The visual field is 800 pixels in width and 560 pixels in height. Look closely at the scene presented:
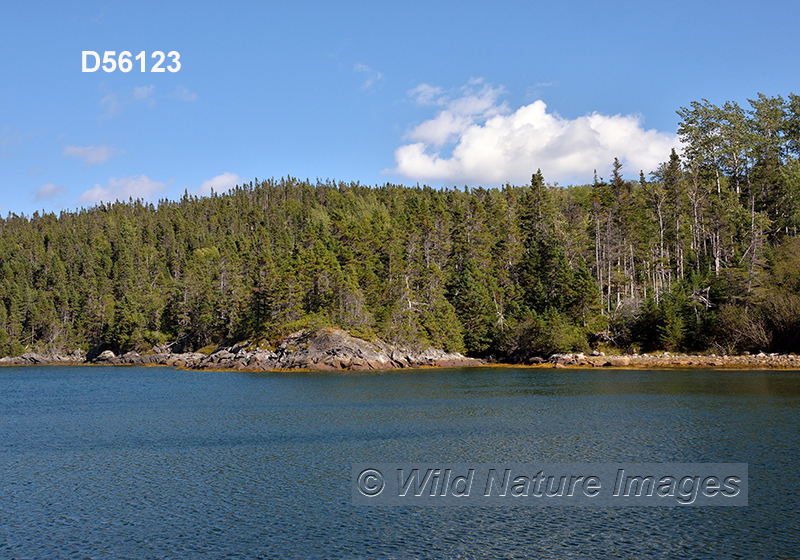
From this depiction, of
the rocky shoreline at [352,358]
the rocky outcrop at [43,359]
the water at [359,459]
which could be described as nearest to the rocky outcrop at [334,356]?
the rocky shoreline at [352,358]

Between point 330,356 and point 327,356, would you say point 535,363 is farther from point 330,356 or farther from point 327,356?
point 327,356

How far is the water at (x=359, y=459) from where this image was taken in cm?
2086

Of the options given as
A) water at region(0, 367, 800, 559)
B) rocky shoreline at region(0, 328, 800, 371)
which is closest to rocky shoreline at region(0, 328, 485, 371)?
rocky shoreline at region(0, 328, 800, 371)

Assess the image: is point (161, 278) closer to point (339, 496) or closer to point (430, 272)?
point (430, 272)

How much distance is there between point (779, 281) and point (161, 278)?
150 m

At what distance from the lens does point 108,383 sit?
8381 centimetres

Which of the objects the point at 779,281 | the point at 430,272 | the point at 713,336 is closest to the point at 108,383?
the point at 430,272

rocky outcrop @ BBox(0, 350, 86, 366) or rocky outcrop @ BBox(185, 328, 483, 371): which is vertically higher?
rocky outcrop @ BBox(185, 328, 483, 371)

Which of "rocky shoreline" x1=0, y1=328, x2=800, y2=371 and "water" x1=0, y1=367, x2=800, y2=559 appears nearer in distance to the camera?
"water" x1=0, y1=367, x2=800, y2=559

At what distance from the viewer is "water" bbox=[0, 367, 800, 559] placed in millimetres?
20859

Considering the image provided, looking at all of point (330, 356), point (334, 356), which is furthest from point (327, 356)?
point (334, 356)

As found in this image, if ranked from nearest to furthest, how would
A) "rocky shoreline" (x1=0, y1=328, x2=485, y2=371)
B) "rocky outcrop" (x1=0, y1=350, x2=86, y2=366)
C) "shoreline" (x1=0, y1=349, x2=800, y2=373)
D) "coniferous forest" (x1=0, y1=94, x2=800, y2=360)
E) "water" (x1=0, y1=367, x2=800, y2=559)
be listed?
1. "water" (x1=0, y1=367, x2=800, y2=559)
2. "shoreline" (x1=0, y1=349, x2=800, y2=373)
3. "coniferous forest" (x1=0, y1=94, x2=800, y2=360)
4. "rocky shoreline" (x1=0, y1=328, x2=485, y2=371)
5. "rocky outcrop" (x1=0, y1=350, x2=86, y2=366)

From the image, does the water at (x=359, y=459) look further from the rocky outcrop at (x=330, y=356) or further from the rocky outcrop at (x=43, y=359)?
the rocky outcrop at (x=43, y=359)

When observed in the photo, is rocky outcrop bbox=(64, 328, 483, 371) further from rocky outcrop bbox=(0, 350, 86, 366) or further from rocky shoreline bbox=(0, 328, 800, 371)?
rocky outcrop bbox=(0, 350, 86, 366)
